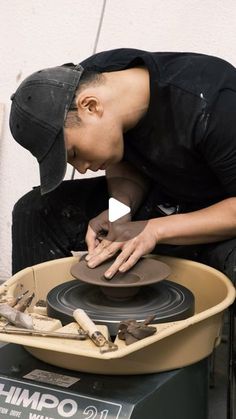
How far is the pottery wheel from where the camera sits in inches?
41.6

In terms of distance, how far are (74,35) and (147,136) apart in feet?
2.78

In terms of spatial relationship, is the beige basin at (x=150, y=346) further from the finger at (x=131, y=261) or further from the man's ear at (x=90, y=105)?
the man's ear at (x=90, y=105)

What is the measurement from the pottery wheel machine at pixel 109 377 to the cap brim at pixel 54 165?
0.61 feet

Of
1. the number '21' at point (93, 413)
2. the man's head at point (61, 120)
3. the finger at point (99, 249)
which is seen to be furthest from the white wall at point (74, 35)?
the number '21' at point (93, 413)

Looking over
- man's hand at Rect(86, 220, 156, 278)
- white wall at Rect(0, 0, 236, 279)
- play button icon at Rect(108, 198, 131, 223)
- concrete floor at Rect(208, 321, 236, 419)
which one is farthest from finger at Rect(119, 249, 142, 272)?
white wall at Rect(0, 0, 236, 279)

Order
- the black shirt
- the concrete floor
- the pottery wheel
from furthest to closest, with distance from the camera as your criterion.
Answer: the concrete floor, the black shirt, the pottery wheel

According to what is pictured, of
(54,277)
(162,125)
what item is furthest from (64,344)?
(162,125)

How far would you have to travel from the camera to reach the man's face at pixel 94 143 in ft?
3.71

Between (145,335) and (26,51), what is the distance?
4.60ft

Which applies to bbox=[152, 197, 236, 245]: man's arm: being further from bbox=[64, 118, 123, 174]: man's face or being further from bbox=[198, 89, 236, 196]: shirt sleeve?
bbox=[64, 118, 123, 174]: man's face

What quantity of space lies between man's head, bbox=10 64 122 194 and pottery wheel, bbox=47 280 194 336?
234 millimetres

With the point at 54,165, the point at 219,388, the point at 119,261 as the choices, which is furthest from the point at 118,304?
the point at 219,388

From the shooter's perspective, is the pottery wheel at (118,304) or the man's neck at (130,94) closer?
the pottery wheel at (118,304)

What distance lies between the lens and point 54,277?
4.30 feet
